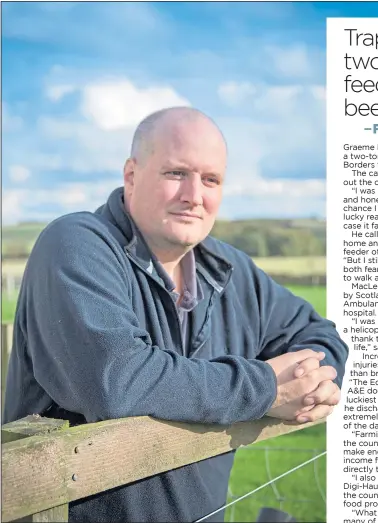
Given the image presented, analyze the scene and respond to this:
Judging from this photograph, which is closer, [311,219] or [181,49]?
[181,49]

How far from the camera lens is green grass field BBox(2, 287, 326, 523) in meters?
1.69

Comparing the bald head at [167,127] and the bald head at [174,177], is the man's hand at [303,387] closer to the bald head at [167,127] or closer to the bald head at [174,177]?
the bald head at [174,177]

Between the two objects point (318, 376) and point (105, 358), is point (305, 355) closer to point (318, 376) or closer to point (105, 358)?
point (318, 376)

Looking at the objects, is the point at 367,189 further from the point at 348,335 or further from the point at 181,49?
the point at 181,49

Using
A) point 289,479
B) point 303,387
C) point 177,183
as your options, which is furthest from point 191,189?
point 289,479

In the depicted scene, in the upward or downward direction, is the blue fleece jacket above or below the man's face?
below

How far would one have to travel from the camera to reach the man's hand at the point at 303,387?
927 mm

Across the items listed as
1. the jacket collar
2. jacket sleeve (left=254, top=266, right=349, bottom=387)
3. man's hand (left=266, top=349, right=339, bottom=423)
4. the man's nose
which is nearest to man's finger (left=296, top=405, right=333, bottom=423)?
man's hand (left=266, top=349, right=339, bottom=423)

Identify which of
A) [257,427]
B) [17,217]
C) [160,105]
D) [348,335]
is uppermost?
[160,105]

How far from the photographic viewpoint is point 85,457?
2.41 feet

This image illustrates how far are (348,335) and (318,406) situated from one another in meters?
0.14

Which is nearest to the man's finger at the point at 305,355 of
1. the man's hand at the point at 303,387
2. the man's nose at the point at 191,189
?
the man's hand at the point at 303,387

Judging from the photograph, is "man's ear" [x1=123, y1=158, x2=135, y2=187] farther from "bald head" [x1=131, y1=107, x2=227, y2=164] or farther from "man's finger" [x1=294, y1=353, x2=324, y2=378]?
"man's finger" [x1=294, y1=353, x2=324, y2=378]

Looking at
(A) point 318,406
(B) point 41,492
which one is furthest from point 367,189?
(B) point 41,492
